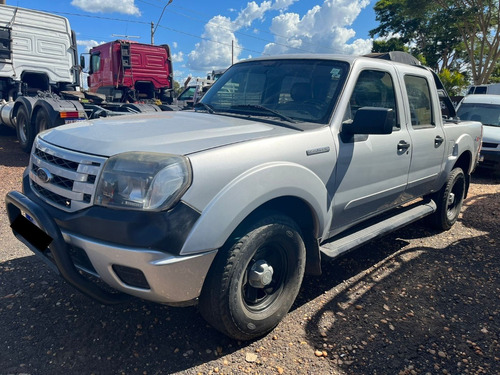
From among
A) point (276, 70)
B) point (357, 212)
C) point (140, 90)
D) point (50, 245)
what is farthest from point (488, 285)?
point (140, 90)

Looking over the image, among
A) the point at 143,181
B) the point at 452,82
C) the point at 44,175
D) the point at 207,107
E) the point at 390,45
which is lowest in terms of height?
the point at 44,175

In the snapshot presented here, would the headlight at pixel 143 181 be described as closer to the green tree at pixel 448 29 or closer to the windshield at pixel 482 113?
the windshield at pixel 482 113

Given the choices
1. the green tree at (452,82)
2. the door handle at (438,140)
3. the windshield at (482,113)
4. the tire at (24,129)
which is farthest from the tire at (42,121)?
the green tree at (452,82)

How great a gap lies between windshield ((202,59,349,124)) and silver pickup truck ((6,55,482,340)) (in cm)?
1

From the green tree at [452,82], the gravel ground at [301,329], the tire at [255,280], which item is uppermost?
the green tree at [452,82]

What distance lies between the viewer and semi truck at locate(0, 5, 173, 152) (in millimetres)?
7750

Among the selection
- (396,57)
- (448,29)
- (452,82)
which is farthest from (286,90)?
(448,29)

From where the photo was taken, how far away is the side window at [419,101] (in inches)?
154

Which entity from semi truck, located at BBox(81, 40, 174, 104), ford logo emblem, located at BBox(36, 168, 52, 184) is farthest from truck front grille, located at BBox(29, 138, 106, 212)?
semi truck, located at BBox(81, 40, 174, 104)

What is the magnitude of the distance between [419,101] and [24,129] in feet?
25.0

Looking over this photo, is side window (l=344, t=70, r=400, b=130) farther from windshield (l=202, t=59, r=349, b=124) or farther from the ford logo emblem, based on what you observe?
the ford logo emblem

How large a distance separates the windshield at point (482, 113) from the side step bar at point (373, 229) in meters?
6.80

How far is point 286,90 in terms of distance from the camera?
333 centimetres

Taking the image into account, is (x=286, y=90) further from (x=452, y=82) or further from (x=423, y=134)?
(x=452, y=82)
